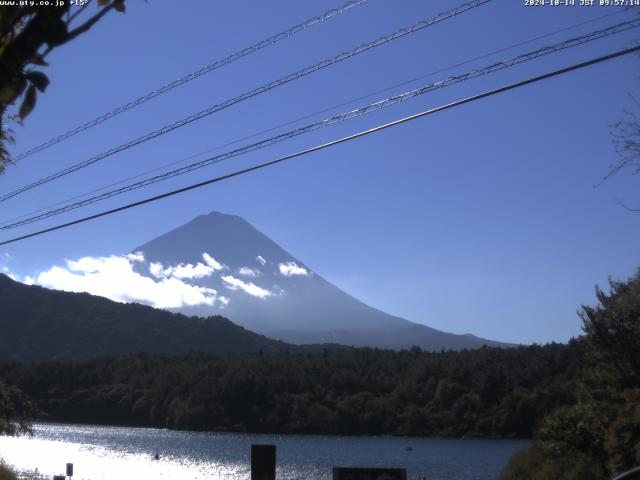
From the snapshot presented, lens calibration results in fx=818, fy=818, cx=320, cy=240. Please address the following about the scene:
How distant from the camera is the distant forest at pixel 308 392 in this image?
324 feet

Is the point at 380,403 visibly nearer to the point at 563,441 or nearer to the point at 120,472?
the point at 120,472

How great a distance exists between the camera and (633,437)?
15773 mm

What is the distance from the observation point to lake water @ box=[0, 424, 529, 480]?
187 feet

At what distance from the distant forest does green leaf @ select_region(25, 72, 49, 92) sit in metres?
93.0

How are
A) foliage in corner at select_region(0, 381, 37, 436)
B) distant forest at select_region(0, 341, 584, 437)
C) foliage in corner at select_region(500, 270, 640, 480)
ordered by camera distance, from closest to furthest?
foliage in corner at select_region(500, 270, 640, 480) → foliage in corner at select_region(0, 381, 37, 436) → distant forest at select_region(0, 341, 584, 437)

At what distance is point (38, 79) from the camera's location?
3.72 metres

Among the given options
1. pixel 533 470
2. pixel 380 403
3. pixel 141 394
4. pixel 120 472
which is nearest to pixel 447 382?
pixel 380 403

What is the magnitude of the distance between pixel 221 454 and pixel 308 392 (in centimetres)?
3799

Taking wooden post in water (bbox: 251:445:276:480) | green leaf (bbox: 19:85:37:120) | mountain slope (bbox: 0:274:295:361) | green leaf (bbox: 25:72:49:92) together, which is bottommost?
wooden post in water (bbox: 251:445:276:480)

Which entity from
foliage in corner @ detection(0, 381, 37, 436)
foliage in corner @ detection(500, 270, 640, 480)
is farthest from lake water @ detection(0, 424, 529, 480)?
foliage in corner @ detection(500, 270, 640, 480)

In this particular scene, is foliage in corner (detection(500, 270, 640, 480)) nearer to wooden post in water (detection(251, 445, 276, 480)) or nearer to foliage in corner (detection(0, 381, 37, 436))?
wooden post in water (detection(251, 445, 276, 480))

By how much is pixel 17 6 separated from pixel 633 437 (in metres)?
14.9

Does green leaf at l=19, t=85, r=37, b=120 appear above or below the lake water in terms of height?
above

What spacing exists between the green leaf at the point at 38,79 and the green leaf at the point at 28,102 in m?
0.03
